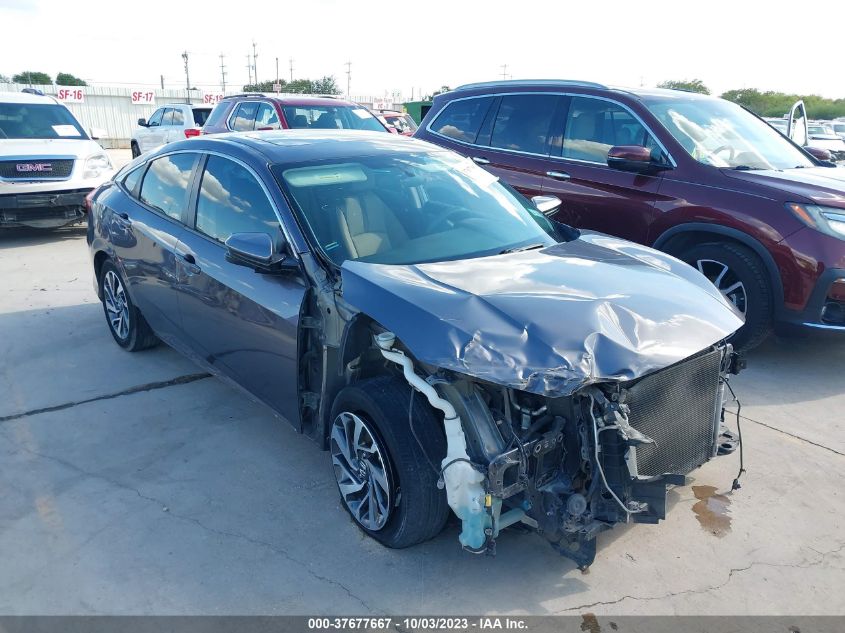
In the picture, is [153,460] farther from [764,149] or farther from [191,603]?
[764,149]

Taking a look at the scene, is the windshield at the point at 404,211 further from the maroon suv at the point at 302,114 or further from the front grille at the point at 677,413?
the maroon suv at the point at 302,114

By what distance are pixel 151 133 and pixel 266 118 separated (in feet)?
28.2

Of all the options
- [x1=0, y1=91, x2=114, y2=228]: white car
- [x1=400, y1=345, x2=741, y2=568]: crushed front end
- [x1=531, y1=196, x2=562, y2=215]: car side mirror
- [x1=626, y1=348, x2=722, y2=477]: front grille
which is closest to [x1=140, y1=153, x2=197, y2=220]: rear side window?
[x1=531, y1=196, x2=562, y2=215]: car side mirror

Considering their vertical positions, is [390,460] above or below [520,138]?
below

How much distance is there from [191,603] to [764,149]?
19.0 feet

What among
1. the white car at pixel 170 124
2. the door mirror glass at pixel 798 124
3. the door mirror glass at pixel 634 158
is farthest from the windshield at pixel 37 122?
the door mirror glass at pixel 798 124

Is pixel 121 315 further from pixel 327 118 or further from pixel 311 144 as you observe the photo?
pixel 327 118

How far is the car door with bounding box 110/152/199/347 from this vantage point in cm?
447

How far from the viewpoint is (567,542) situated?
2.73m

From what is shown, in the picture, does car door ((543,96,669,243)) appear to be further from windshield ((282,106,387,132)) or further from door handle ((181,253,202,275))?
windshield ((282,106,387,132))

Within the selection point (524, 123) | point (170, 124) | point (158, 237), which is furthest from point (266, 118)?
point (170, 124)

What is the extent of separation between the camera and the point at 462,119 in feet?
24.3

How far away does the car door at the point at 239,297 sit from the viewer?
11.5 ft

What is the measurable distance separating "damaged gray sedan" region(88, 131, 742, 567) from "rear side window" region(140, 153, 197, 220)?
30mm
